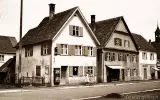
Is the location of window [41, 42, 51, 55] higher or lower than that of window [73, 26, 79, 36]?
lower

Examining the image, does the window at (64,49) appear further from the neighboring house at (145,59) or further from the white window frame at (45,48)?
the neighboring house at (145,59)

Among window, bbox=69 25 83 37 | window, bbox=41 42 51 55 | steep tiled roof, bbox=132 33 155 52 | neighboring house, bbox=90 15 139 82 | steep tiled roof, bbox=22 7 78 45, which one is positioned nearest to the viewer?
window, bbox=41 42 51 55

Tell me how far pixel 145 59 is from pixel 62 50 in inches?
867

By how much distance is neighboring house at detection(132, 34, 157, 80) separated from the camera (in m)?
48.2

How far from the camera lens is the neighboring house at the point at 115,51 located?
39.4m

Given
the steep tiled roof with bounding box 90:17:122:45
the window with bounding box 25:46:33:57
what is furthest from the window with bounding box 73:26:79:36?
the window with bounding box 25:46:33:57

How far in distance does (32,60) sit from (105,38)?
37.7 feet

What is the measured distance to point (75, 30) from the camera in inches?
1369

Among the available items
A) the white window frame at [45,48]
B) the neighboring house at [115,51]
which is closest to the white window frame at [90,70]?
the neighboring house at [115,51]

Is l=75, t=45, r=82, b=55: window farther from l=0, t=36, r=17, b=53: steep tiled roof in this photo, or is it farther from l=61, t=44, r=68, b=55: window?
l=0, t=36, r=17, b=53: steep tiled roof

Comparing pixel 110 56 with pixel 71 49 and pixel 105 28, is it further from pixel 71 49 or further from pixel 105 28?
pixel 71 49

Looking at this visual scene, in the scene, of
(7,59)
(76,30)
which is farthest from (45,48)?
(7,59)

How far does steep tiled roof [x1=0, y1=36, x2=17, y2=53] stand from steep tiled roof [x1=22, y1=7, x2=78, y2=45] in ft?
43.7

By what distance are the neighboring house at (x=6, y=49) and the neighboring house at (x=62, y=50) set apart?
1396 cm
